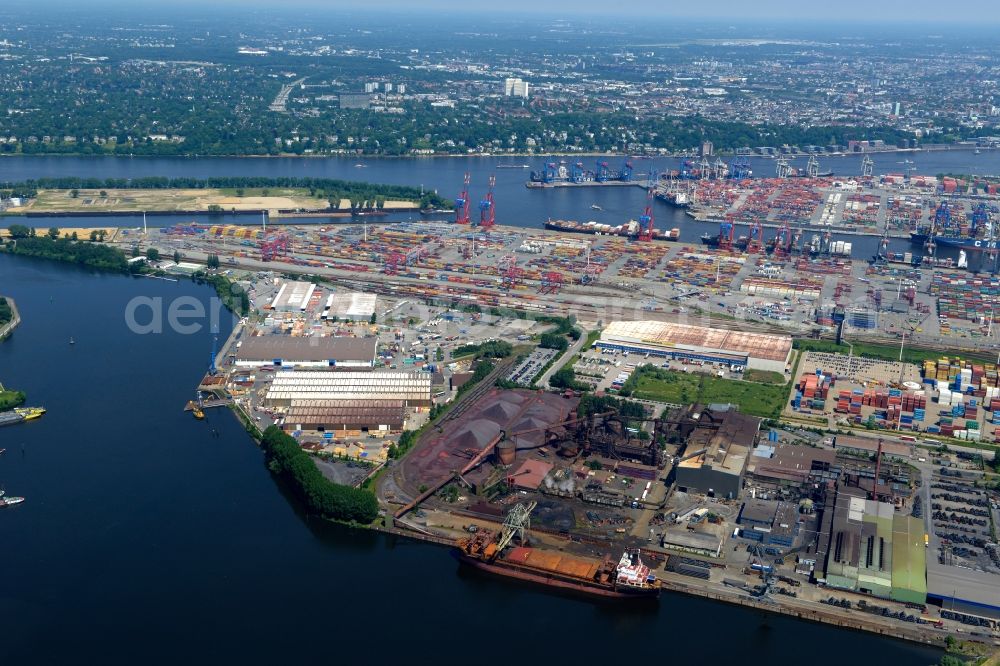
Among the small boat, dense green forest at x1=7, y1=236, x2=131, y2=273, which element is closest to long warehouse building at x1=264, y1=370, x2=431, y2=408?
the small boat

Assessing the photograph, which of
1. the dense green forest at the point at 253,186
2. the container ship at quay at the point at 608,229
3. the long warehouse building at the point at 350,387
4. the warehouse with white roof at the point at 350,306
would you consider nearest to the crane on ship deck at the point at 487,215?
the container ship at quay at the point at 608,229

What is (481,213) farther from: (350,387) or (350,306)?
(350,387)

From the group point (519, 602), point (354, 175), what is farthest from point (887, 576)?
point (354, 175)

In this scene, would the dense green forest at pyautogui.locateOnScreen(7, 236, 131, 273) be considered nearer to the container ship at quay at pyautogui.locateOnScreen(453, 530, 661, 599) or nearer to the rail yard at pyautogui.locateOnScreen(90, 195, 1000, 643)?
the rail yard at pyautogui.locateOnScreen(90, 195, 1000, 643)

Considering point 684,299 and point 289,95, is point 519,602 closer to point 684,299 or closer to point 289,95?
point 684,299

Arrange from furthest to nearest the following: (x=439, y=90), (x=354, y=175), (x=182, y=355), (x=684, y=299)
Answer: (x=439, y=90) < (x=354, y=175) < (x=684, y=299) < (x=182, y=355)

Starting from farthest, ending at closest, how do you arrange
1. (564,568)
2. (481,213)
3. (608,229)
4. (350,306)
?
(481,213) → (608,229) → (350,306) → (564,568)

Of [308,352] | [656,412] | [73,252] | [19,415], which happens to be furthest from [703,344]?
[73,252]
